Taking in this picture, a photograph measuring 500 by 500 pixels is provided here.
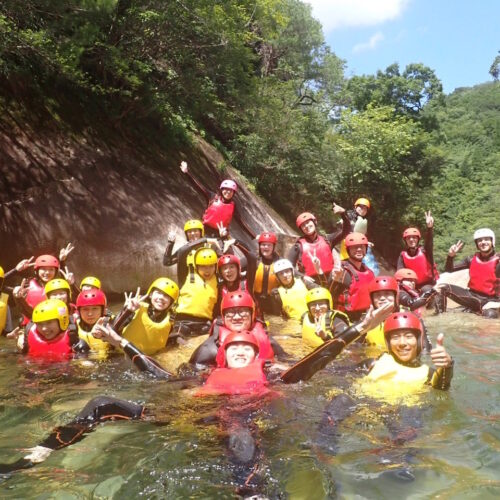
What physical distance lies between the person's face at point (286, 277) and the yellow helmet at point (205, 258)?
1188 millimetres

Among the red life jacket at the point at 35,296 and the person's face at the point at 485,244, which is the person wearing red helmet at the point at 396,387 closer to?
the red life jacket at the point at 35,296

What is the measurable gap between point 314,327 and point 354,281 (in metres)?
1.62

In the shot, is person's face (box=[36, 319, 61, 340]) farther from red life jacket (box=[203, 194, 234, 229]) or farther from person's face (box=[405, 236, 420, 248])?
person's face (box=[405, 236, 420, 248])

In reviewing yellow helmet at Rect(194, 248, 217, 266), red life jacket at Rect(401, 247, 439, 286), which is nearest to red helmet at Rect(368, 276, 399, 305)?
yellow helmet at Rect(194, 248, 217, 266)

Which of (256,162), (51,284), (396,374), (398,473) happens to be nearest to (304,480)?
(398,473)

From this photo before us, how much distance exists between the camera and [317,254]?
979cm

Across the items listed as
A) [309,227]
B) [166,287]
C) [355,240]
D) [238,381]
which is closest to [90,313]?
[166,287]

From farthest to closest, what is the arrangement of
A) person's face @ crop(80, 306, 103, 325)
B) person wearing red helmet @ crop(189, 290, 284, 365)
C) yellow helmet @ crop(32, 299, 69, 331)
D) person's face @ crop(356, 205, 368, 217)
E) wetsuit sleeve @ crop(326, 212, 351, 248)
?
1. person's face @ crop(356, 205, 368, 217)
2. wetsuit sleeve @ crop(326, 212, 351, 248)
3. person's face @ crop(80, 306, 103, 325)
4. yellow helmet @ crop(32, 299, 69, 331)
5. person wearing red helmet @ crop(189, 290, 284, 365)

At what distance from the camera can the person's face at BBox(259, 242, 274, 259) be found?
902 cm

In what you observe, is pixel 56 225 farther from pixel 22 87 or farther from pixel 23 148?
pixel 22 87

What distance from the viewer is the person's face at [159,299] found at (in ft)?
22.1

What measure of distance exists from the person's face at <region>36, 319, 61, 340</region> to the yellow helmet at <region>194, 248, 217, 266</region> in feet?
7.99

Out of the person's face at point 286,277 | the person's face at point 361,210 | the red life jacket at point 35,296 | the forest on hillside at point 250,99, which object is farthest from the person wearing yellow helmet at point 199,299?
the forest on hillside at point 250,99

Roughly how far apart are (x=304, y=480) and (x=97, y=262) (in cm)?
849
